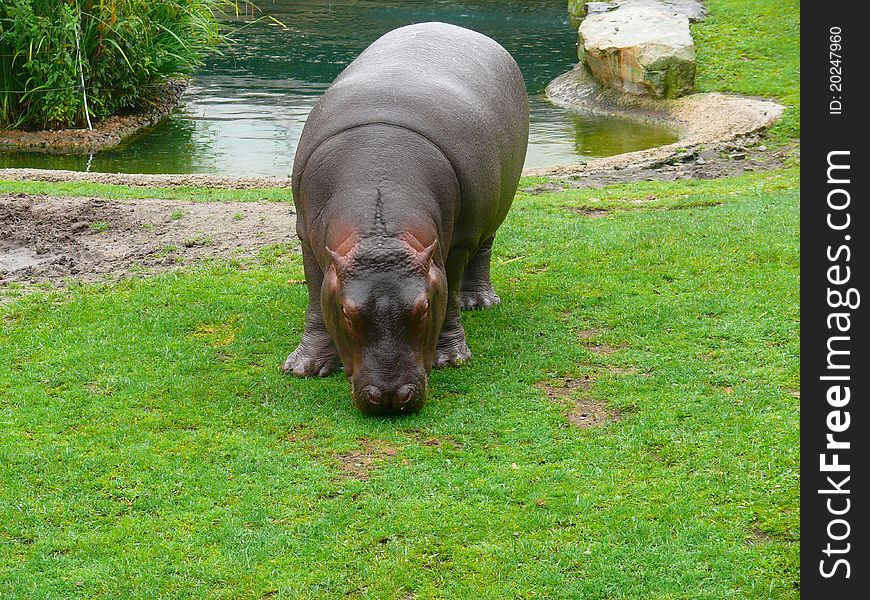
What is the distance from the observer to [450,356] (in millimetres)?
6059

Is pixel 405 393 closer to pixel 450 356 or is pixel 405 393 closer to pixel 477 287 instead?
pixel 450 356

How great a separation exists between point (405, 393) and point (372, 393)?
0.16 m

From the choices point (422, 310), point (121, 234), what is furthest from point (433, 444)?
point (121, 234)

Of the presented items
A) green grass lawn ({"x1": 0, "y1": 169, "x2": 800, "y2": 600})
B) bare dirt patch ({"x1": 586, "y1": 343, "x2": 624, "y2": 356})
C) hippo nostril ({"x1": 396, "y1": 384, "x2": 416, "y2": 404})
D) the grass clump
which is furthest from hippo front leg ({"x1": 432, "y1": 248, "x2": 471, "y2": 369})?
the grass clump

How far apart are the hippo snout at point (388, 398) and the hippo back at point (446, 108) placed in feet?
3.42

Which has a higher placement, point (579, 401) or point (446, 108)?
point (446, 108)

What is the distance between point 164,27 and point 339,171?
34.3ft

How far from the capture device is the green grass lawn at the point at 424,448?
4.07 metres

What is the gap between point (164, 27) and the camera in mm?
14844

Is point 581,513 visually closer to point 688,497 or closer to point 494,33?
point 688,497
